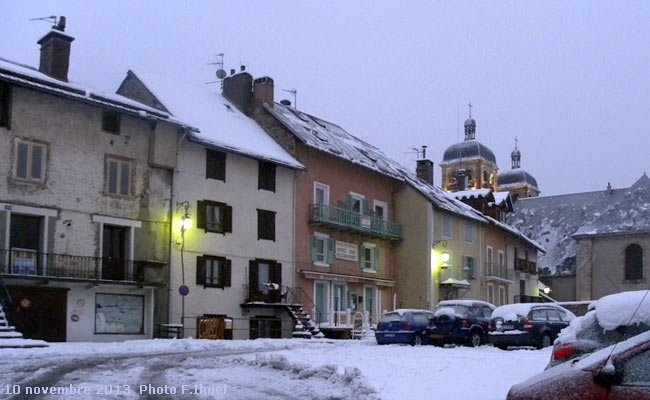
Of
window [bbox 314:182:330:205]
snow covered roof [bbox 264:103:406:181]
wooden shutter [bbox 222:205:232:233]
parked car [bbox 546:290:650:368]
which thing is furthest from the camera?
window [bbox 314:182:330:205]

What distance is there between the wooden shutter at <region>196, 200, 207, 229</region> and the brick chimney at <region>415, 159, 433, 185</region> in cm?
2666

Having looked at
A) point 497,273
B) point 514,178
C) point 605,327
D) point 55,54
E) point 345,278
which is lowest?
point 605,327

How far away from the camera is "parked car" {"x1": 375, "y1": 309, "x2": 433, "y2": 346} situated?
89.4 feet

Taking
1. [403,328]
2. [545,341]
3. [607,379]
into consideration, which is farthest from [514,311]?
[607,379]

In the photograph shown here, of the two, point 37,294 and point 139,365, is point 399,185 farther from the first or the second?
point 139,365

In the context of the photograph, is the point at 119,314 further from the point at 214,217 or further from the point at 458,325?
the point at 458,325

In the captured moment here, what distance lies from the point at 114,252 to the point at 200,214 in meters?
4.34

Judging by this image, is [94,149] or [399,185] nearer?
[94,149]

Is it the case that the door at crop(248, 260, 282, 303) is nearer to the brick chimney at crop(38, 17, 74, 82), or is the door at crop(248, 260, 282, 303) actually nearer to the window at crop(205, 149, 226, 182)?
the window at crop(205, 149, 226, 182)

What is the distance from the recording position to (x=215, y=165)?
34469 mm

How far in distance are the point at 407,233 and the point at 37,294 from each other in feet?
79.9

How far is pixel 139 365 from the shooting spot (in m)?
16.3

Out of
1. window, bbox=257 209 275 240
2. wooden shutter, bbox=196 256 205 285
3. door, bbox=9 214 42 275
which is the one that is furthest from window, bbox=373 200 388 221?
door, bbox=9 214 42 275

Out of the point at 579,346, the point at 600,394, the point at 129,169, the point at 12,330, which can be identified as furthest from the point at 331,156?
the point at 600,394
